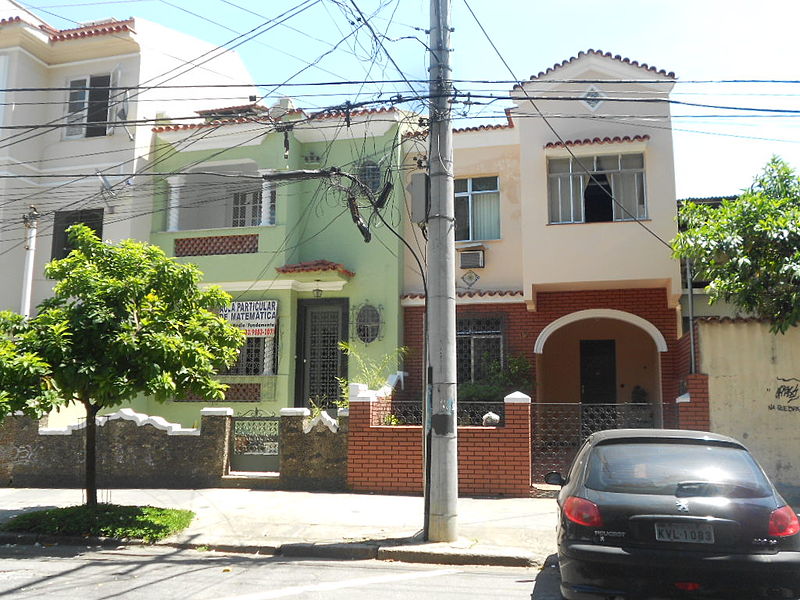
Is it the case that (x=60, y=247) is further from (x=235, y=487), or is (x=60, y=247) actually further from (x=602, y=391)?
(x=602, y=391)

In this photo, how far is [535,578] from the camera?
22.8 ft

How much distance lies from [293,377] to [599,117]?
876 cm

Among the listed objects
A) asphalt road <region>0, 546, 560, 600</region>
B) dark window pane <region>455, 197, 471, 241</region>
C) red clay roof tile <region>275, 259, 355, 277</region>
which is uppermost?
dark window pane <region>455, 197, 471, 241</region>

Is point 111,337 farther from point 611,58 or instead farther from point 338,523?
point 611,58

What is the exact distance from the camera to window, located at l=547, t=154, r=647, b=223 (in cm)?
1437

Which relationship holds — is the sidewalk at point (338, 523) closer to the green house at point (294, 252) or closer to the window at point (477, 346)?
the green house at point (294, 252)

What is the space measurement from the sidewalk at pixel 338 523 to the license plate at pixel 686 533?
117 inches

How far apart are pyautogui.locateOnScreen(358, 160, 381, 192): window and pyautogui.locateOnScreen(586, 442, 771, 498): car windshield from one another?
11720 mm

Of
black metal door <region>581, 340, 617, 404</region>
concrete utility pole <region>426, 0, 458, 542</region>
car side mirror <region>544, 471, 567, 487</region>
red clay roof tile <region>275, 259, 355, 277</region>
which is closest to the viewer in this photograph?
car side mirror <region>544, 471, 567, 487</region>

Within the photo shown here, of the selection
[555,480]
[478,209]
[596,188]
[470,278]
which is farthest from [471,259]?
[555,480]

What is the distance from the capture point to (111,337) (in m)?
8.62

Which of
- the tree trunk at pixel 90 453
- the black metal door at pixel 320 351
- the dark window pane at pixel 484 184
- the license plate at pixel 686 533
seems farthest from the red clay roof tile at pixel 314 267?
the license plate at pixel 686 533

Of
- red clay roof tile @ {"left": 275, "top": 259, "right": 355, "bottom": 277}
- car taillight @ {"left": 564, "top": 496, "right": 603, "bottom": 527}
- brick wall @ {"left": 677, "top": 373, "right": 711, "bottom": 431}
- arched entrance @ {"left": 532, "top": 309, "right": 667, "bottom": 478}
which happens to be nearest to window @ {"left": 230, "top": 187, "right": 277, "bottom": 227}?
red clay roof tile @ {"left": 275, "top": 259, "right": 355, "bottom": 277}

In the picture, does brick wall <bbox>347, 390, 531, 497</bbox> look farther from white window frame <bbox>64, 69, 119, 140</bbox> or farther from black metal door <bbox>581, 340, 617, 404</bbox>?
white window frame <bbox>64, 69, 119, 140</bbox>
